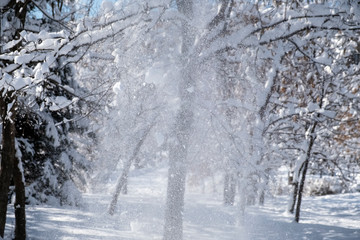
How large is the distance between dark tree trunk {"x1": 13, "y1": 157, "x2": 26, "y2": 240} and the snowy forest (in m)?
0.02

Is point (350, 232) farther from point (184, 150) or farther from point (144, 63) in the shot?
point (144, 63)

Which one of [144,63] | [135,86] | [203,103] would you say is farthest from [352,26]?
[135,86]

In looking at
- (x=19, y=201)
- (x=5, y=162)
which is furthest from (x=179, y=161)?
(x=19, y=201)

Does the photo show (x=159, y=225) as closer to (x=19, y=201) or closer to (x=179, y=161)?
(x=179, y=161)

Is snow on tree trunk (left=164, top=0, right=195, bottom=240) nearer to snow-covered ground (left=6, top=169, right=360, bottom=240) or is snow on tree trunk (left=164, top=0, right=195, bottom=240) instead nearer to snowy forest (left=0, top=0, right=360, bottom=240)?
snowy forest (left=0, top=0, right=360, bottom=240)

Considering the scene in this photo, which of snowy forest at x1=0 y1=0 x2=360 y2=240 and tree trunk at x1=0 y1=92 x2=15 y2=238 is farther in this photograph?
tree trunk at x1=0 y1=92 x2=15 y2=238

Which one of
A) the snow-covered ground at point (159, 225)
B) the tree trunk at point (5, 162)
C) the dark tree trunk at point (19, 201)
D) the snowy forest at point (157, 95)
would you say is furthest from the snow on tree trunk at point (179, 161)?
the dark tree trunk at point (19, 201)

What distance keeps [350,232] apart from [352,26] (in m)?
7.15

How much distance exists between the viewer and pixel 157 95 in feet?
21.5

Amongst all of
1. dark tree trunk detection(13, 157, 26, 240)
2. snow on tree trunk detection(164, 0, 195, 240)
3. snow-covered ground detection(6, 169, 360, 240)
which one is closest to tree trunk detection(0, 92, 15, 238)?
dark tree trunk detection(13, 157, 26, 240)

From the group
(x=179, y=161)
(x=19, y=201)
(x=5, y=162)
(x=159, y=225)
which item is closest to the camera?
(x=5, y=162)

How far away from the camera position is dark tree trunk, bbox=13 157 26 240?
6.45 meters

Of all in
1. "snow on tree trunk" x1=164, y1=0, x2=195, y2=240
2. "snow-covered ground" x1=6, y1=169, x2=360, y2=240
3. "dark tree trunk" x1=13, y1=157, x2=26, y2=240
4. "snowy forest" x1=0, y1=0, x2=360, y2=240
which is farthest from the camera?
"snow-covered ground" x1=6, y1=169, x2=360, y2=240

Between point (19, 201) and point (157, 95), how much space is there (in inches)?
158
